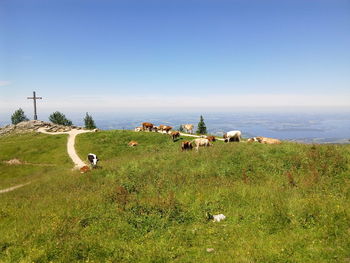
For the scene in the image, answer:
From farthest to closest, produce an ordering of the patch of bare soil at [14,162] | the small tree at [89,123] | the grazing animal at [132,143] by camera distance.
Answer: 1. the small tree at [89,123]
2. the grazing animal at [132,143]
3. the patch of bare soil at [14,162]

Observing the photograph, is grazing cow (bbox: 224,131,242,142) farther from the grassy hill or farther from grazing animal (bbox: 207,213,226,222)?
grazing animal (bbox: 207,213,226,222)

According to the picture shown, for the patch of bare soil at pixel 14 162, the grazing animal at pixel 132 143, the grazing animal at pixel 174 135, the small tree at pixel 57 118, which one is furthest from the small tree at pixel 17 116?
the grazing animal at pixel 174 135

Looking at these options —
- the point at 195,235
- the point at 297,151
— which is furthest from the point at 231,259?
the point at 297,151

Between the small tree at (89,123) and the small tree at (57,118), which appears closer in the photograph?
the small tree at (89,123)

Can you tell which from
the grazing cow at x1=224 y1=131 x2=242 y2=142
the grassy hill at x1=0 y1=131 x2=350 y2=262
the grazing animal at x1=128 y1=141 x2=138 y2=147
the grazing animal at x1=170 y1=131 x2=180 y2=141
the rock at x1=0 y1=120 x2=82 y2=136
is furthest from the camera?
the rock at x1=0 y1=120 x2=82 y2=136

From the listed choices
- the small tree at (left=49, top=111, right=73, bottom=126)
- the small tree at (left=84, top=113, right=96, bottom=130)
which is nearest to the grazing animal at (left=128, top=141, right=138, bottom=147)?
the small tree at (left=84, top=113, right=96, bottom=130)

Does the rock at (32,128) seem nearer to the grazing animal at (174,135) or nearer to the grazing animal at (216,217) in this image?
the grazing animal at (174,135)

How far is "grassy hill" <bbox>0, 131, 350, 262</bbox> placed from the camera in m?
6.66

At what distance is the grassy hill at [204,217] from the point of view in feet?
21.9

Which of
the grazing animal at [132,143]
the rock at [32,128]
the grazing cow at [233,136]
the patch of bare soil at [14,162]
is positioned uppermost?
the grazing cow at [233,136]

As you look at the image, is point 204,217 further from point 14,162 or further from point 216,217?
point 14,162

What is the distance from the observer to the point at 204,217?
9227 millimetres

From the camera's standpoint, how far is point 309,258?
5.91m

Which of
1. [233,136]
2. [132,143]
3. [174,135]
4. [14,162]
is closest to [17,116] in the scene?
[14,162]
